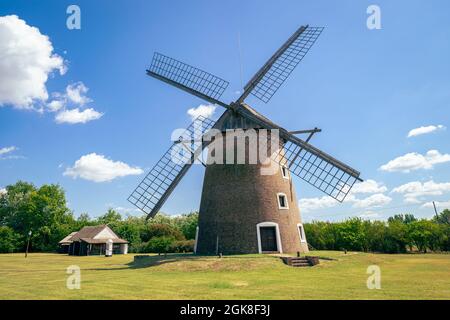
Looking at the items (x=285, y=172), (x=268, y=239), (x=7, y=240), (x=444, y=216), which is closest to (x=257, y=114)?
(x=285, y=172)

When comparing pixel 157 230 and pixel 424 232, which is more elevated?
pixel 157 230

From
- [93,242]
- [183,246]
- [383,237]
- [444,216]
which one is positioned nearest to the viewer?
[383,237]

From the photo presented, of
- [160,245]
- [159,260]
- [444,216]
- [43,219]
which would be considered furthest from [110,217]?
[444,216]

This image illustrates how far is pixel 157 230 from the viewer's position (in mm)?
54344

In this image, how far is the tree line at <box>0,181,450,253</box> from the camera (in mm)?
32469

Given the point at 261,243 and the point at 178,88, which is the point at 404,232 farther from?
the point at 178,88

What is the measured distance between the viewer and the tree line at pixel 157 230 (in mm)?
32469

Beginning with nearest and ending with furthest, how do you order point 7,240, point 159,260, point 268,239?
point 159,260
point 268,239
point 7,240

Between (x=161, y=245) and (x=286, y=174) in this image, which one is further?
(x=161, y=245)

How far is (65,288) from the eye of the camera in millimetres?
10031

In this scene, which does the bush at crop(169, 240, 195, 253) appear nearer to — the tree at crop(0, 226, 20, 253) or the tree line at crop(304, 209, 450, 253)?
the tree line at crop(304, 209, 450, 253)

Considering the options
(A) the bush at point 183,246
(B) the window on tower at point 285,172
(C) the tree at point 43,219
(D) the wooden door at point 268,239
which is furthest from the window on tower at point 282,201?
(C) the tree at point 43,219

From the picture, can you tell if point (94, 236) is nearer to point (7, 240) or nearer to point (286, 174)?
point (7, 240)

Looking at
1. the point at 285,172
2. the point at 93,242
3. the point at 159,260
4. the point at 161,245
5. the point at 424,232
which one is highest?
the point at 285,172
